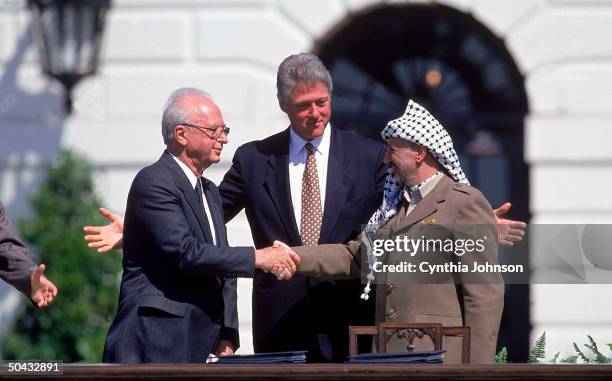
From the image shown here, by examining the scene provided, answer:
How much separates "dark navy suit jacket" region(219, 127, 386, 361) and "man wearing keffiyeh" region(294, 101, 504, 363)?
257 millimetres

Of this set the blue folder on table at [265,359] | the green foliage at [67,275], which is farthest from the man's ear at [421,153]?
the green foliage at [67,275]

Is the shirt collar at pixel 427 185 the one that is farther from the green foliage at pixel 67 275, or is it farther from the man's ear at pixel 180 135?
the green foliage at pixel 67 275

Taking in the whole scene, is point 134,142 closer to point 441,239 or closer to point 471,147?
point 471,147

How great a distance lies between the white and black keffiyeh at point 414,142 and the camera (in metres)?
5.99

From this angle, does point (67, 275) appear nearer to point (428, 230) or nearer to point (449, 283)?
point (428, 230)

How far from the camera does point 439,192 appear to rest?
19.8ft

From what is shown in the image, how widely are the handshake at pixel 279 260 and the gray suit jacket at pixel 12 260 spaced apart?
89 centimetres

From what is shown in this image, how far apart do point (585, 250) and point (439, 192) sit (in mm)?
2546

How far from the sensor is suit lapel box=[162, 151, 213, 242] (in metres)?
6.08

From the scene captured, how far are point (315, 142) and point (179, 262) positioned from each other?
1.02 metres

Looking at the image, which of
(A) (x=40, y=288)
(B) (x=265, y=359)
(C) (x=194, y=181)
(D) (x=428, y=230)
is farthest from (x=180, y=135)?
(B) (x=265, y=359)

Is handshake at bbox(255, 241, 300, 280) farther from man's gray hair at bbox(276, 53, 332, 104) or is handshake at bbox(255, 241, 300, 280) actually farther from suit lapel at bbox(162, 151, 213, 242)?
man's gray hair at bbox(276, 53, 332, 104)

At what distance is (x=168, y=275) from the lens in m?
6.00

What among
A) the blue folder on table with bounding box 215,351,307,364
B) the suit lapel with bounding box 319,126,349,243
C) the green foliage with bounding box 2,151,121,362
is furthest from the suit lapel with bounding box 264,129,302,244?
the green foliage with bounding box 2,151,121,362
